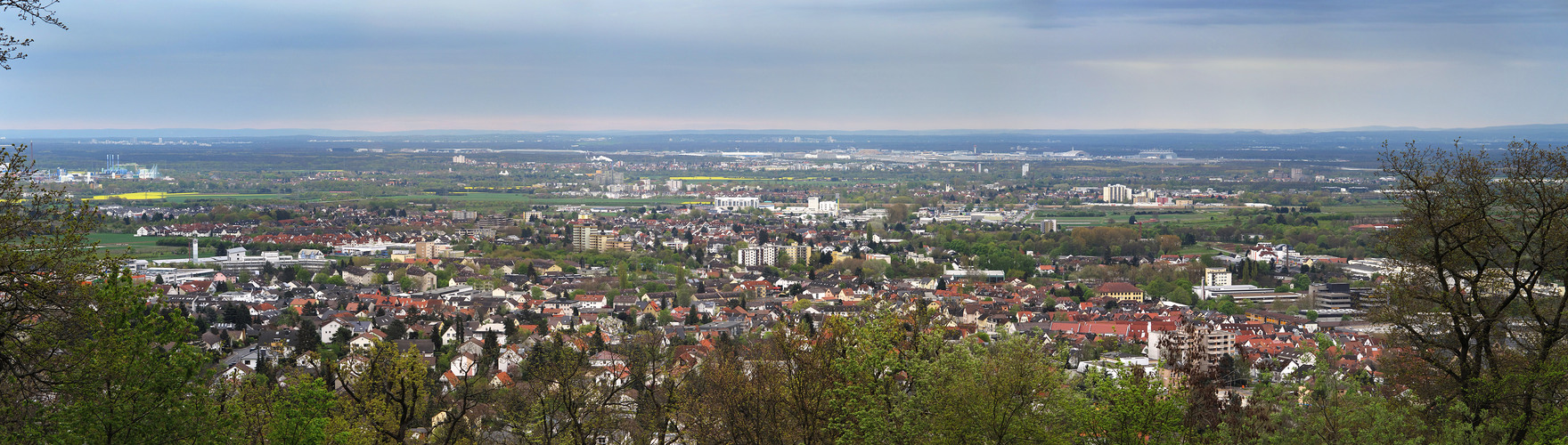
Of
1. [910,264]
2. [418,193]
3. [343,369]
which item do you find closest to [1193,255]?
[910,264]

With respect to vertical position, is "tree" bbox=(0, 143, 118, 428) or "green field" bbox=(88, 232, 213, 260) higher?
"tree" bbox=(0, 143, 118, 428)

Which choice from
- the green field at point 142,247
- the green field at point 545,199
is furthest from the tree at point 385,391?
the green field at point 545,199

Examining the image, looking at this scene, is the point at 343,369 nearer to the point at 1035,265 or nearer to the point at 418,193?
the point at 1035,265

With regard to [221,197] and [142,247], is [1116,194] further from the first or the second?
[142,247]

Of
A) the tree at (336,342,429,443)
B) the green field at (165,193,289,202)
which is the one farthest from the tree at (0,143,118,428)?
the green field at (165,193,289,202)

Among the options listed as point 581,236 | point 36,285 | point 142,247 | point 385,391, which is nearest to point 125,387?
point 36,285

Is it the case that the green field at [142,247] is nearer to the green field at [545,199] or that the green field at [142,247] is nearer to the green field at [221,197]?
the green field at [221,197]

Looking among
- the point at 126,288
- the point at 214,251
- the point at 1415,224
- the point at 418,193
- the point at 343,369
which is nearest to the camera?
the point at 126,288

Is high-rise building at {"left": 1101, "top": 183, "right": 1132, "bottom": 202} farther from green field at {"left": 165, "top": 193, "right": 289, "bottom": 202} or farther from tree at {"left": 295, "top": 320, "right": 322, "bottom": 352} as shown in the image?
tree at {"left": 295, "top": 320, "right": 322, "bottom": 352}

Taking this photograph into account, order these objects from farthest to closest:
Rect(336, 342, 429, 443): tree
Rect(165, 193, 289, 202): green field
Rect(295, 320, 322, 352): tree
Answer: Rect(165, 193, 289, 202): green field
Rect(295, 320, 322, 352): tree
Rect(336, 342, 429, 443): tree
